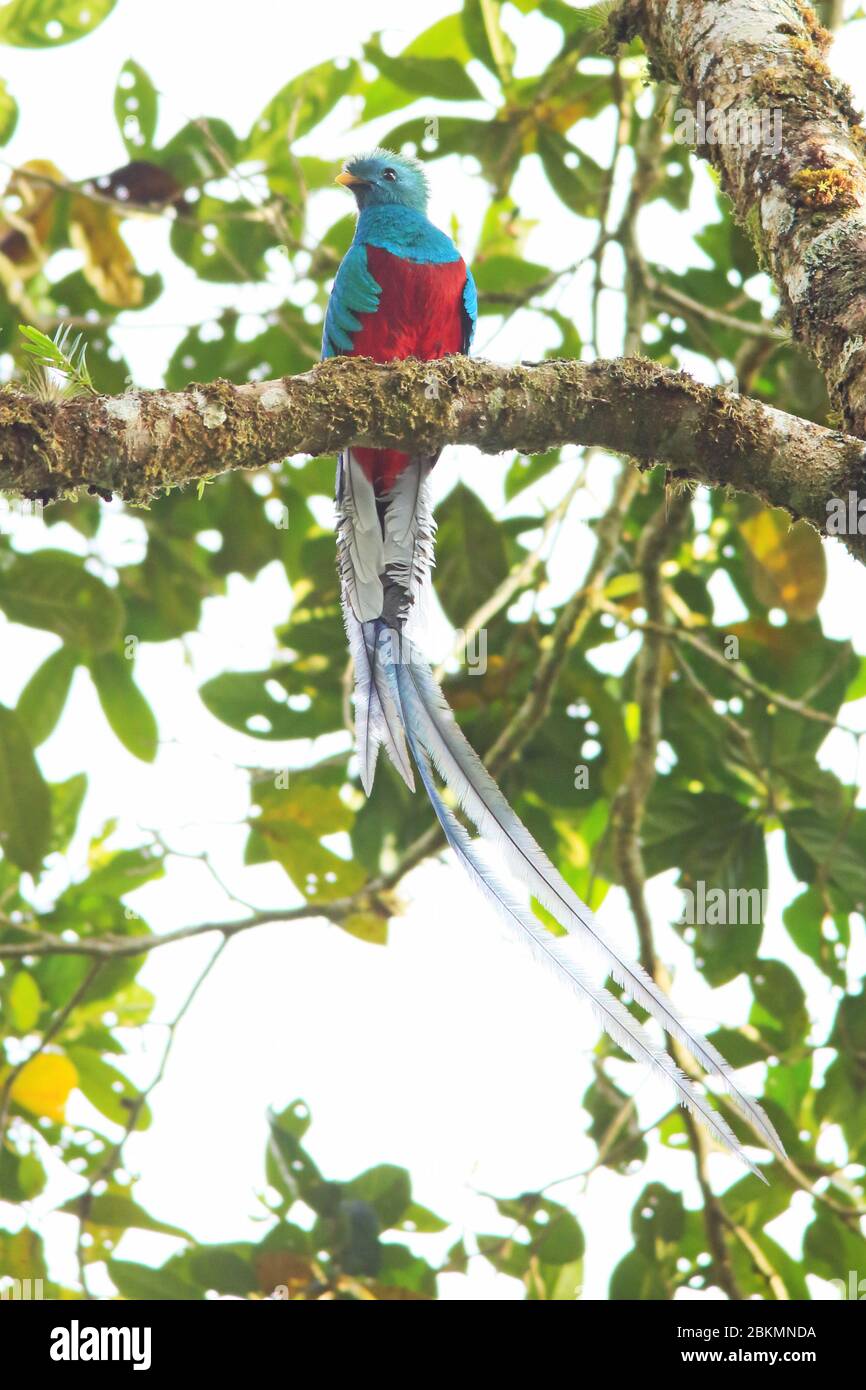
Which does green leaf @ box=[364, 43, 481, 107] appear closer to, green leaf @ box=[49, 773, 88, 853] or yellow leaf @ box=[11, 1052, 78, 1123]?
green leaf @ box=[49, 773, 88, 853]

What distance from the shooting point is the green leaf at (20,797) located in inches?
133

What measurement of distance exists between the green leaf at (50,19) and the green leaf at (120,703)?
6.54 feet

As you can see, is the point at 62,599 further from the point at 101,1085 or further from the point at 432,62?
the point at 432,62

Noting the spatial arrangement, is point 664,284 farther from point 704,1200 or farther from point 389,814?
point 704,1200

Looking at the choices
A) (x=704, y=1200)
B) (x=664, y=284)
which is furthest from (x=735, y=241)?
(x=704, y=1200)

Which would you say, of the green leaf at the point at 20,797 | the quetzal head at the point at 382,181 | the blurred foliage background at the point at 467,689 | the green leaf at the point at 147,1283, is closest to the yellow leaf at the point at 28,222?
the blurred foliage background at the point at 467,689

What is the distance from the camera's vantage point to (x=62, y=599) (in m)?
3.66

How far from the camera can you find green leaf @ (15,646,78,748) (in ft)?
12.5

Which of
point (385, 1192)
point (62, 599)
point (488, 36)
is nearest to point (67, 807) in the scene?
point (62, 599)

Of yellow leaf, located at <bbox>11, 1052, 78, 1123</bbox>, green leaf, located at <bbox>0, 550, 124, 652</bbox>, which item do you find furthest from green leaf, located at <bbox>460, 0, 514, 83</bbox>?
yellow leaf, located at <bbox>11, 1052, 78, 1123</bbox>

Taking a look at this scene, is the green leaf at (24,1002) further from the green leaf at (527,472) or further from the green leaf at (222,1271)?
the green leaf at (527,472)

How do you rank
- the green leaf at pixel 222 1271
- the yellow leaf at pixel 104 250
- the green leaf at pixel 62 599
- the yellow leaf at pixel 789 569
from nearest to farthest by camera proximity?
the green leaf at pixel 222 1271, the green leaf at pixel 62 599, the yellow leaf at pixel 789 569, the yellow leaf at pixel 104 250

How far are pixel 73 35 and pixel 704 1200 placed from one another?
4012mm

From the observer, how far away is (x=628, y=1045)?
182 cm
